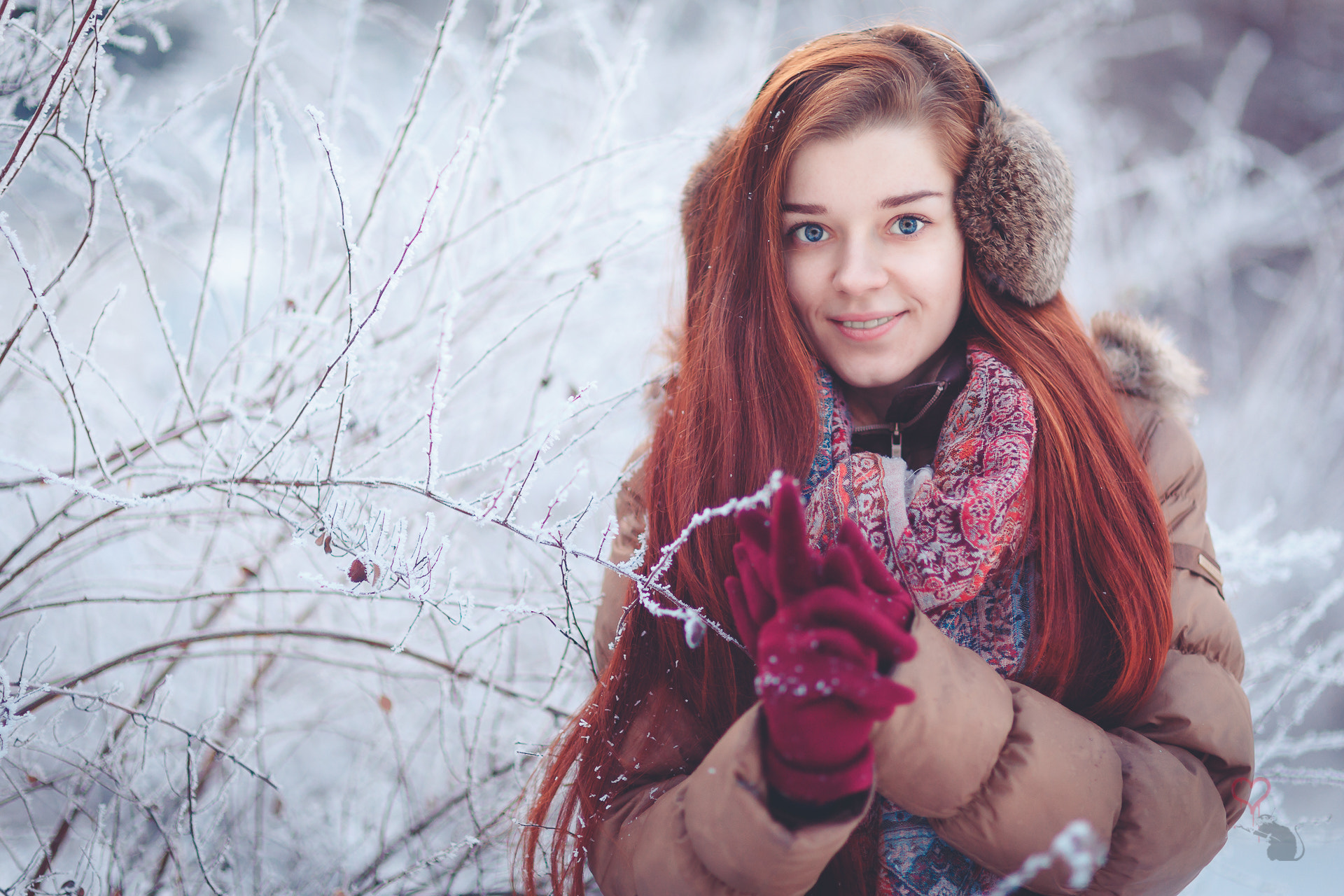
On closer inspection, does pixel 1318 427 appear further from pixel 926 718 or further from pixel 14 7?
pixel 14 7

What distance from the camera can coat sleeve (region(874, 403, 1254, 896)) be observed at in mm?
807

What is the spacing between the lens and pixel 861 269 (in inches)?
40.6

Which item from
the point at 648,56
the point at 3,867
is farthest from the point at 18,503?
the point at 648,56

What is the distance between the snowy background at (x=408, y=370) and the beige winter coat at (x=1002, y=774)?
0.27 meters

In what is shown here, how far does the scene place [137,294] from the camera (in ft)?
7.99

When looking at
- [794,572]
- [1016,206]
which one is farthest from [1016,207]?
[794,572]

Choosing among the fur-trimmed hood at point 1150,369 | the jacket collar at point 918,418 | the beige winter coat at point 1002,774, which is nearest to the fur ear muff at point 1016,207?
the jacket collar at point 918,418

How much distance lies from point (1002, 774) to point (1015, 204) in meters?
0.83

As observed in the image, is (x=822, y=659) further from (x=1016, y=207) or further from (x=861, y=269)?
(x=1016, y=207)

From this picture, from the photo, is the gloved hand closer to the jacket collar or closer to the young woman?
the young woman

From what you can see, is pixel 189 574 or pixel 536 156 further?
pixel 536 156

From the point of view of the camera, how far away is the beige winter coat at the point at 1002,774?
78 cm

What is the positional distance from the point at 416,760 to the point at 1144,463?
1917 millimetres

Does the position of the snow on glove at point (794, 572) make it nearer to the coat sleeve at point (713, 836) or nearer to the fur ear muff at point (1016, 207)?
the coat sleeve at point (713, 836)
